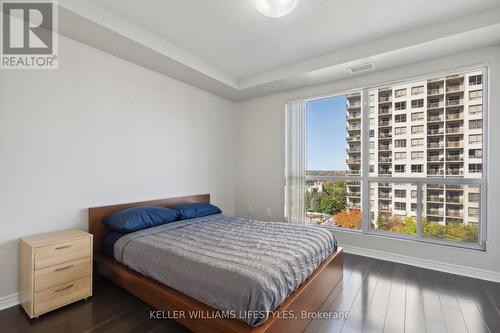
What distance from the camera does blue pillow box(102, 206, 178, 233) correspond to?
8.54ft

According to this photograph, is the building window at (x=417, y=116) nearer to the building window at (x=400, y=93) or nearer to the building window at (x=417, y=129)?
the building window at (x=417, y=129)

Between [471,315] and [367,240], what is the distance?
1.49m

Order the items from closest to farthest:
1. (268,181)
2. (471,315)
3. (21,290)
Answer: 1. (471,315)
2. (21,290)
3. (268,181)

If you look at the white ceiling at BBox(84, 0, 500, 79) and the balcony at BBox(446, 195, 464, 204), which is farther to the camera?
the balcony at BBox(446, 195, 464, 204)

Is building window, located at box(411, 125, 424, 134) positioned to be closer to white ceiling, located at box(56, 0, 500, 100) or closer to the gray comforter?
white ceiling, located at box(56, 0, 500, 100)

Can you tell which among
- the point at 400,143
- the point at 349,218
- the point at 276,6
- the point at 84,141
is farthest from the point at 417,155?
the point at 84,141

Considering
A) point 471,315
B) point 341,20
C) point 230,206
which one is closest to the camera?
point 471,315

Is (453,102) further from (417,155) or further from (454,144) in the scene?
(417,155)

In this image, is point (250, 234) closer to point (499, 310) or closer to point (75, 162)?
point (75, 162)

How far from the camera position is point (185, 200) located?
3848 millimetres

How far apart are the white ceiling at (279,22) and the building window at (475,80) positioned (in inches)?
34.3

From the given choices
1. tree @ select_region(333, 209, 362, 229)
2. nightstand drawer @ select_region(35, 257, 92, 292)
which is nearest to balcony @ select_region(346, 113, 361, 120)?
tree @ select_region(333, 209, 362, 229)

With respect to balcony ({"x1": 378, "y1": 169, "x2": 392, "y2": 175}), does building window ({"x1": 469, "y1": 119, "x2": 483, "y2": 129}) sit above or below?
above

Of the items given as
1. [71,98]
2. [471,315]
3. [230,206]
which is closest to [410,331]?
[471,315]
